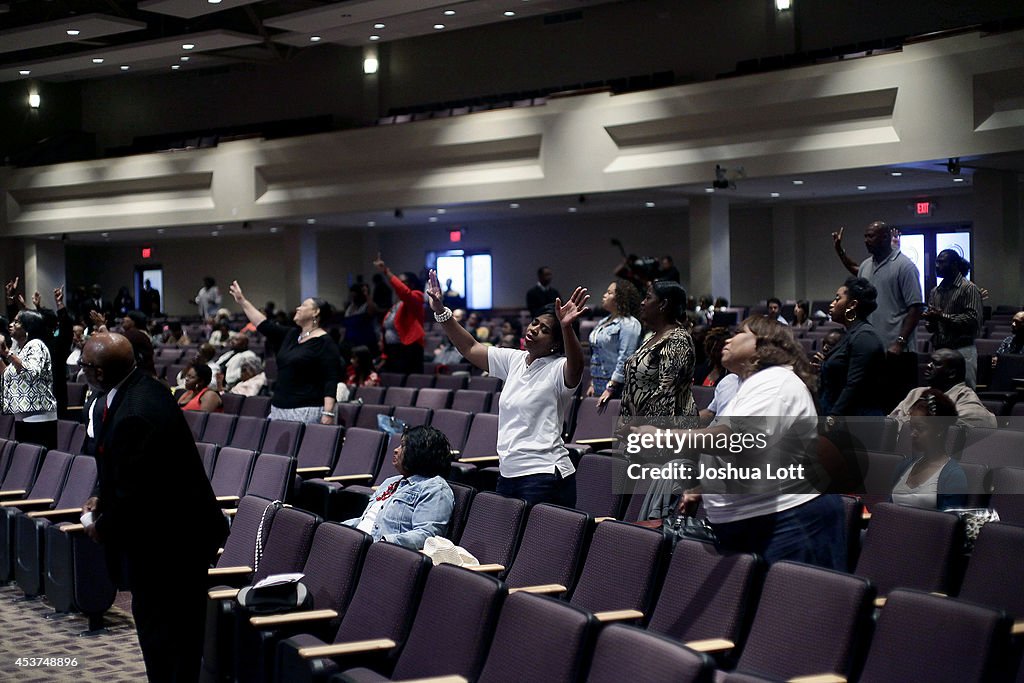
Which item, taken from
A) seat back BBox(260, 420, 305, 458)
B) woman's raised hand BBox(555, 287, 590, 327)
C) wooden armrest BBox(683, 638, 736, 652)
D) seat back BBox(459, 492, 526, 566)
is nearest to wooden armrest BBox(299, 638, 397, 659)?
seat back BBox(459, 492, 526, 566)

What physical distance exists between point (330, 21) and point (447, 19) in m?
1.76

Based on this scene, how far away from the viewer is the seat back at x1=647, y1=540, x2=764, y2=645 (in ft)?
10.1

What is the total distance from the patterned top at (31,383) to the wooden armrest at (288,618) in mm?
4313

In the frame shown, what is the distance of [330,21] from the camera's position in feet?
50.2

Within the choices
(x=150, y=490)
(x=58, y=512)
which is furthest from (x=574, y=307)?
(x=58, y=512)

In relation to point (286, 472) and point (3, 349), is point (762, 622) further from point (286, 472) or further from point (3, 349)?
point (3, 349)

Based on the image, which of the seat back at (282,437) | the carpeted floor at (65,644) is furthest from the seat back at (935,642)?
the seat back at (282,437)

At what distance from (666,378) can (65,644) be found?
2978mm

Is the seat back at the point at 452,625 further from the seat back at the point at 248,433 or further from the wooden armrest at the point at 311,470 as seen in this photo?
the seat back at the point at 248,433

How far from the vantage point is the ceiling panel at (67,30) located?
15766 mm

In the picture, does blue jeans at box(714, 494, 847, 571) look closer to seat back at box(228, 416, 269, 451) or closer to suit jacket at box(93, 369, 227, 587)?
suit jacket at box(93, 369, 227, 587)

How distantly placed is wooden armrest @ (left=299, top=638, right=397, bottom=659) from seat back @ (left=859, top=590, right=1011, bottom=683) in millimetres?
1380

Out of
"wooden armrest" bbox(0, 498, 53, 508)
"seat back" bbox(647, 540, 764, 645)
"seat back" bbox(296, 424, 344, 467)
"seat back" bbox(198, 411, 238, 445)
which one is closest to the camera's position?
"seat back" bbox(647, 540, 764, 645)

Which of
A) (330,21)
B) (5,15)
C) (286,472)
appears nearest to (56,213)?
(5,15)
